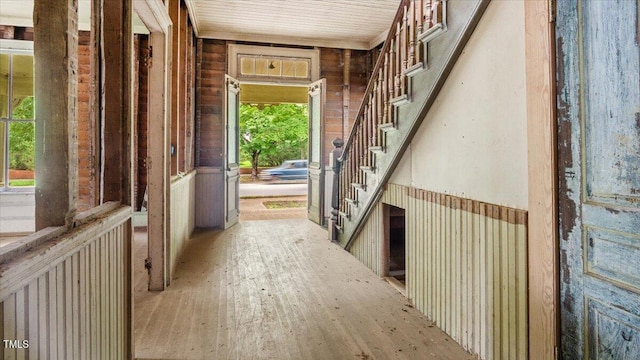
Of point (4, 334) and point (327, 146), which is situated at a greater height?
point (327, 146)

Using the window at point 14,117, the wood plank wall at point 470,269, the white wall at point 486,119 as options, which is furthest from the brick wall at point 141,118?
the white wall at point 486,119

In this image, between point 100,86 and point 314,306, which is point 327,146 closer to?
point 314,306

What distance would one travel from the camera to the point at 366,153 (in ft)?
12.5

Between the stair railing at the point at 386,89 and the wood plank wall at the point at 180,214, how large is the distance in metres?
1.91

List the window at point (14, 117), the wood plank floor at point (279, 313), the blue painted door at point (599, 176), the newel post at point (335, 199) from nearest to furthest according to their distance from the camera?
the blue painted door at point (599, 176) → the wood plank floor at point (279, 313) → the newel post at point (335, 199) → the window at point (14, 117)

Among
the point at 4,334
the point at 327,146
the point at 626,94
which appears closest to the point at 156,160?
the point at 4,334

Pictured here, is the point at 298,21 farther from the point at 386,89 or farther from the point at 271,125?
the point at 271,125

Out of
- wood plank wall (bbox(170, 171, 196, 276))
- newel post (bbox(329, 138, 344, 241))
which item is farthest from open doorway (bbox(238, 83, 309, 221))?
newel post (bbox(329, 138, 344, 241))

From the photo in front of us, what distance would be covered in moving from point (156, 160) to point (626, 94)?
3.18m

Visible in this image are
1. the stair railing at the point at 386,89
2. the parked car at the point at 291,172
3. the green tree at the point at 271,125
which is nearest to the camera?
the stair railing at the point at 386,89

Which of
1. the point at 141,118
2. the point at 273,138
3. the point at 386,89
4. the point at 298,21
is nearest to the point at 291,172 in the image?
the point at 273,138

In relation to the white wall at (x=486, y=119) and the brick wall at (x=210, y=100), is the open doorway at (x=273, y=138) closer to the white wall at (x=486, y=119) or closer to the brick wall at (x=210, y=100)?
the brick wall at (x=210, y=100)

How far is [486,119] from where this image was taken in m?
2.08

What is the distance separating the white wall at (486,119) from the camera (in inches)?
71.9
